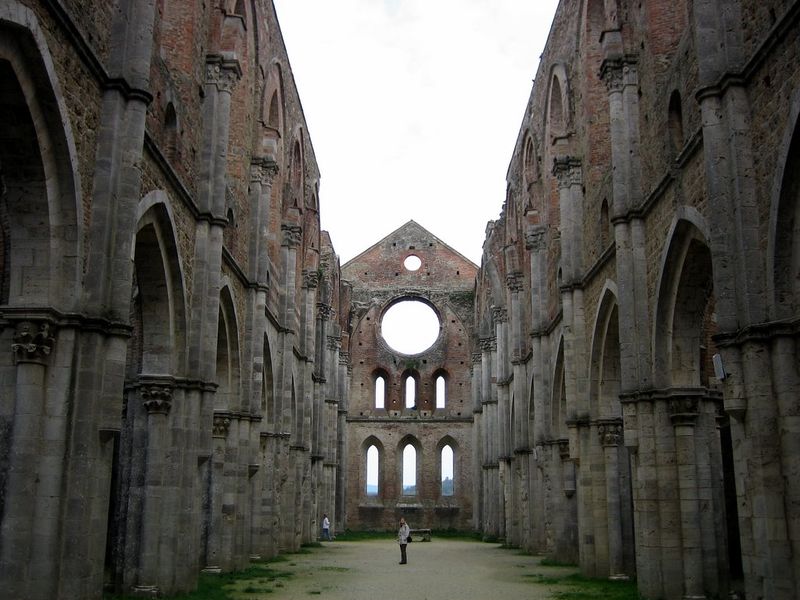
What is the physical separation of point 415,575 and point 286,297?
982 centimetres

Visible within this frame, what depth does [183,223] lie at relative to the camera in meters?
15.6

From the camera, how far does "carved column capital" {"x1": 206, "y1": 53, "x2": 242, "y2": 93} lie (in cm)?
1755

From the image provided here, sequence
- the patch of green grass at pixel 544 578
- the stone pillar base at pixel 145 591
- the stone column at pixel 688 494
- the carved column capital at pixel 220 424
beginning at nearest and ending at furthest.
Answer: the stone column at pixel 688 494 → the stone pillar base at pixel 145 591 → the patch of green grass at pixel 544 578 → the carved column capital at pixel 220 424

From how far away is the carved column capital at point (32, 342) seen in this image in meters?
9.61

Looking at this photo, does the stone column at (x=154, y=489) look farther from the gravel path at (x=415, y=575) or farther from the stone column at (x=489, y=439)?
the stone column at (x=489, y=439)

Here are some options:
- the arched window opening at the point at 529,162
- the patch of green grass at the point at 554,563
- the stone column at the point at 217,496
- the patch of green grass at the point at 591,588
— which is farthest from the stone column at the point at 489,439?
the stone column at the point at 217,496

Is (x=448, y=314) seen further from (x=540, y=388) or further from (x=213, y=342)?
(x=213, y=342)

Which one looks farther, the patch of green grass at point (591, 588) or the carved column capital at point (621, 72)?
the carved column capital at point (621, 72)

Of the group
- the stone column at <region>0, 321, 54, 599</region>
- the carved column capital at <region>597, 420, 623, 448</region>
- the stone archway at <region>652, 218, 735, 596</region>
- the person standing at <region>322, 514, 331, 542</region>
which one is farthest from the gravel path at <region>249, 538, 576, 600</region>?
the person standing at <region>322, 514, 331, 542</region>

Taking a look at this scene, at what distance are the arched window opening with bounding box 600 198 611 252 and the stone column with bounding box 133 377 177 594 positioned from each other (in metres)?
9.60

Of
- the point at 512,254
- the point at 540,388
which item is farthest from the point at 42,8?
the point at 512,254

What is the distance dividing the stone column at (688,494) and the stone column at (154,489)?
810 cm

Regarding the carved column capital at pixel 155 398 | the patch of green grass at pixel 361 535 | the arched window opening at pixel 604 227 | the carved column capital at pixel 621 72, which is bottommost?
the patch of green grass at pixel 361 535

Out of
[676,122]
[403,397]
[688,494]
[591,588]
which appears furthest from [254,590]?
[403,397]
